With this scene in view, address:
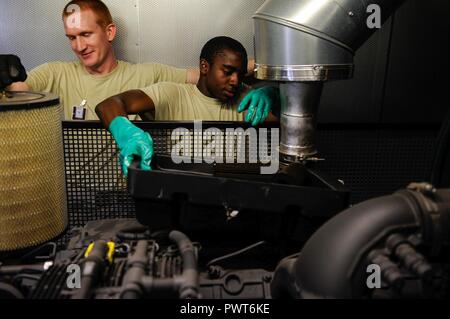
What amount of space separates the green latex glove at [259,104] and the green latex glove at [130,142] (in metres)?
0.41

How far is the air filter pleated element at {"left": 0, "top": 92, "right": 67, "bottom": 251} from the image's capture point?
1.08 meters

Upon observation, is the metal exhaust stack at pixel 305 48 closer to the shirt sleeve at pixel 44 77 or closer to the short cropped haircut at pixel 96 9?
the short cropped haircut at pixel 96 9

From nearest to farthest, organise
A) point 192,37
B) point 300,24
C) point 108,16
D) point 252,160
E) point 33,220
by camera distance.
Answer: point 300,24, point 33,220, point 252,160, point 108,16, point 192,37

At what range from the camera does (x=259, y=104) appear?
4.74 ft

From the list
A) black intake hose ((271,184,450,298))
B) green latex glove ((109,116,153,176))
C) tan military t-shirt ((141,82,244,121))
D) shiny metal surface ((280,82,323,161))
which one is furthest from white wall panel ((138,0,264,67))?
black intake hose ((271,184,450,298))

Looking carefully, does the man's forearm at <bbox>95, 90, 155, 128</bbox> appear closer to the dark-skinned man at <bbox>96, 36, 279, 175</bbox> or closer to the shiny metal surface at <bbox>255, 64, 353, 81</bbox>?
the dark-skinned man at <bbox>96, 36, 279, 175</bbox>

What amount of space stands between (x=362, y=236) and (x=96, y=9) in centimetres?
192

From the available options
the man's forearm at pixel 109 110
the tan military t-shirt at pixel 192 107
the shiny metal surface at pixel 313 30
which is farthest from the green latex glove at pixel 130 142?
the tan military t-shirt at pixel 192 107

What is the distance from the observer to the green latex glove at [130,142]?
3.61 feet

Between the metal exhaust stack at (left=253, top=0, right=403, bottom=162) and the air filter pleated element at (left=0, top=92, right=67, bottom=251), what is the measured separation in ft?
2.12

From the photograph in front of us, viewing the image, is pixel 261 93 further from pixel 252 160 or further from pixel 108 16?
pixel 108 16
